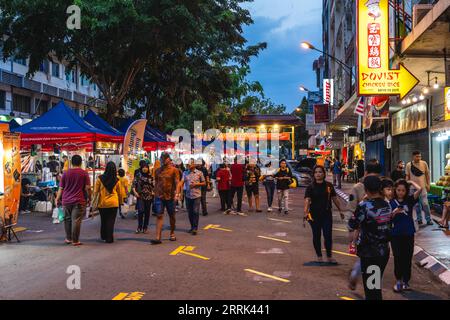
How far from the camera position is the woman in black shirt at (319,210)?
347 inches

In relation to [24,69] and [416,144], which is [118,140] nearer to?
[416,144]

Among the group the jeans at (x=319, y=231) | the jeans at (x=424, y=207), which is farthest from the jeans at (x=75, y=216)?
the jeans at (x=424, y=207)

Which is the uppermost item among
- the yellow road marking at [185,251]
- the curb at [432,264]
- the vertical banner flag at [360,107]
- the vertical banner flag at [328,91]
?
the vertical banner flag at [328,91]

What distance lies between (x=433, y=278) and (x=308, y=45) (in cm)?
2185

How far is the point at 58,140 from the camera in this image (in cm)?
1694

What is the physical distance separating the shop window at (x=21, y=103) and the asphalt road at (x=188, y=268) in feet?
73.6

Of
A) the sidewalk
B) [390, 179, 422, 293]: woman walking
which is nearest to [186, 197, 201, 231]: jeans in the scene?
the sidewalk

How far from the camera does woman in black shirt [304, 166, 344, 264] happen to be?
8.81 m

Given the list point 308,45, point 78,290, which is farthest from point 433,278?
point 308,45

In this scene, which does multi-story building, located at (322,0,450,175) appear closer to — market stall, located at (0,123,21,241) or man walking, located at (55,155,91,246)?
man walking, located at (55,155,91,246)

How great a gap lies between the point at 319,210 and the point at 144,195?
5356 millimetres

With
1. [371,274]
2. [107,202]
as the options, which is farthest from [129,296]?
[107,202]

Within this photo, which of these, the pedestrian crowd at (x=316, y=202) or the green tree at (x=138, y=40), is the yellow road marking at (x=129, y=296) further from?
the green tree at (x=138, y=40)

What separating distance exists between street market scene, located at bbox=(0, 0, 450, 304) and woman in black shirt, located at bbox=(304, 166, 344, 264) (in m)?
0.02
